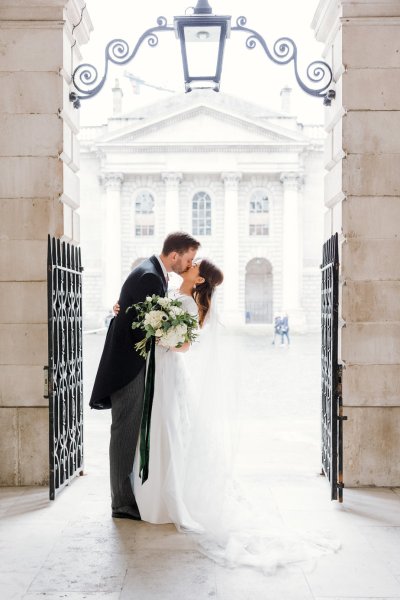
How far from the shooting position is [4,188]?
207 inches

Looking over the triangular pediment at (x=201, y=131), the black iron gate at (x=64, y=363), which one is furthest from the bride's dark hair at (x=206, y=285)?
the triangular pediment at (x=201, y=131)

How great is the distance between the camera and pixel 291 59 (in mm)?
5230

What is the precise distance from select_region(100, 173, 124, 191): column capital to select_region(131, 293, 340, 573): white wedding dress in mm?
35507

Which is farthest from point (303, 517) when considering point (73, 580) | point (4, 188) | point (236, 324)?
point (236, 324)

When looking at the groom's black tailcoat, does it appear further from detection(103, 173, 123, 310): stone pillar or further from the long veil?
detection(103, 173, 123, 310): stone pillar

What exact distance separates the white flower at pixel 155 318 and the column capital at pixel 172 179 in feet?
116

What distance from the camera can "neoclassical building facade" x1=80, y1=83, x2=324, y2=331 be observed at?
3909 cm

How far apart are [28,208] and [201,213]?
35.3m

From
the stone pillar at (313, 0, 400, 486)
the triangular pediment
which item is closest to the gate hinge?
the stone pillar at (313, 0, 400, 486)

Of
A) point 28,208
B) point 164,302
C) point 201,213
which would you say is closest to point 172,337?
point 164,302

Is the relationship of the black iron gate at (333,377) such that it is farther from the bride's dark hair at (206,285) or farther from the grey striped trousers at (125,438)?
the grey striped trousers at (125,438)

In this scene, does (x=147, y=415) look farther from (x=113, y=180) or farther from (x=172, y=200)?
(x=113, y=180)

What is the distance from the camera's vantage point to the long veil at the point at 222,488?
12.6 feet

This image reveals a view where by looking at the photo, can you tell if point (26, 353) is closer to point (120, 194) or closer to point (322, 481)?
point (322, 481)
